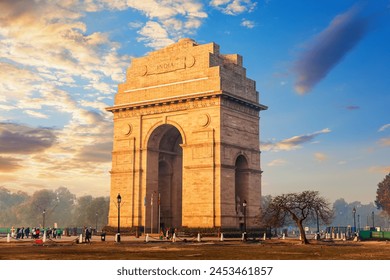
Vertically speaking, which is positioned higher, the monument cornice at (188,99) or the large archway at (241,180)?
the monument cornice at (188,99)

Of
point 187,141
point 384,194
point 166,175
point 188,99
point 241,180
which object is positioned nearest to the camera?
point 188,99

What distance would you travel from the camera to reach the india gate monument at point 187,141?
54.2 m

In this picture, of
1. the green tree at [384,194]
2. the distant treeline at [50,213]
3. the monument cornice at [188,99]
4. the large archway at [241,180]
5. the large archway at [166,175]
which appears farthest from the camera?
the distant treeline at [50,213]

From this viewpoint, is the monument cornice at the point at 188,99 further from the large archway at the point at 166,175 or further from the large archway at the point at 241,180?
the large archway at the point at 241,180

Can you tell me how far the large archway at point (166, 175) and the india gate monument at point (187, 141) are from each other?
0.11 meters

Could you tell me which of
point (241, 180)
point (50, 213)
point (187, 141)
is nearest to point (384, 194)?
point (241, 180)

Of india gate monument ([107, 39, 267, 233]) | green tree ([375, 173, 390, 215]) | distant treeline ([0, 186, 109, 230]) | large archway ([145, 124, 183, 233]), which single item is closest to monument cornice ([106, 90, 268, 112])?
Answer: india gate monument ([107, 39, 267, 233])

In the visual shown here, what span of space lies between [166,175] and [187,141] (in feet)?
28.2

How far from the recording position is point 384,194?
118000mm

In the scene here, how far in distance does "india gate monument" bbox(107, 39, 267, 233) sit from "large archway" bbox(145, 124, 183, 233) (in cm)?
11

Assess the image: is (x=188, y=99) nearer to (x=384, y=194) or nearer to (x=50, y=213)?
(x=384, y=194)

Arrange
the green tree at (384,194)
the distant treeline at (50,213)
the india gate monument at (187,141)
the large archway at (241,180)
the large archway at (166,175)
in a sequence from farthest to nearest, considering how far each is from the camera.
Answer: the distant treeline at (50,213) → the green tree at (384,194) → the large archway at (166,175) → the large archway at (241,180) → the india gate monument at (187,141)

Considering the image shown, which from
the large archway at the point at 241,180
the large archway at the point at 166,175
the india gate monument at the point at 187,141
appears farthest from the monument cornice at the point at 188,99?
the large archway at the point at 241,180
